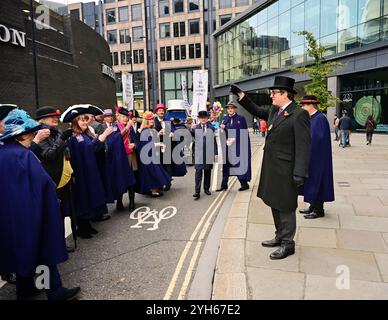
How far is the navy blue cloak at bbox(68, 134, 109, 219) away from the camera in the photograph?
500cm

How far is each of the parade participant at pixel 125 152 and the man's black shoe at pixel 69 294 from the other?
2.90 meters

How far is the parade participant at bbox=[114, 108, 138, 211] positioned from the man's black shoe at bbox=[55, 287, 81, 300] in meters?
2.90

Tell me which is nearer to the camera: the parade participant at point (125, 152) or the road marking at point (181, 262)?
the road marking at point (181, 262)

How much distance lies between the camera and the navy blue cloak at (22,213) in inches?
120

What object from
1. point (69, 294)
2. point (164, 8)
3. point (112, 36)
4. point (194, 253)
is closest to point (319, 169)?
point (194, 253)

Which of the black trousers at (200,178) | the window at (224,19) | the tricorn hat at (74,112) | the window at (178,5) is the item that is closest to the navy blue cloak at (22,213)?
the tricorn hat at (74,112)

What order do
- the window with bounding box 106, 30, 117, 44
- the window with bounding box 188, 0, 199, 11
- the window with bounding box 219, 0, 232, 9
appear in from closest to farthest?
1. the window with bounding box 219, 0, 232, 9
2. the window with bounding box 188, 0, 199, 11
3. the window with bounding box 106, 30, 117, 44

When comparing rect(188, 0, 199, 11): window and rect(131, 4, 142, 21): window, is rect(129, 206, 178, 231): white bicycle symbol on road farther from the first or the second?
rect(131, 4, 142, 21): window

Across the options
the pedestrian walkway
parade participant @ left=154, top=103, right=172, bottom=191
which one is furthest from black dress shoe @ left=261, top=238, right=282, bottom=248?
parade participant @ left=154, top=103, right=172, bottom=191

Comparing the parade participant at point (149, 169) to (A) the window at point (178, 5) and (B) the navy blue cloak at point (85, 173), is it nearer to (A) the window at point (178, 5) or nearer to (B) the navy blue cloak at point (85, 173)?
(B) the navy blue cloak at point (85, 173)

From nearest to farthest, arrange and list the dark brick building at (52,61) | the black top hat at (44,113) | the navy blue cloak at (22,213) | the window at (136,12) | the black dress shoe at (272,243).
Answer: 1. the navy blue cloak at (22,213)
2. the black top hat at (44,113)
3. the black dress shoe at (272,243)
4. the dark brick building at (52,61)
5. the window at (136,12)
